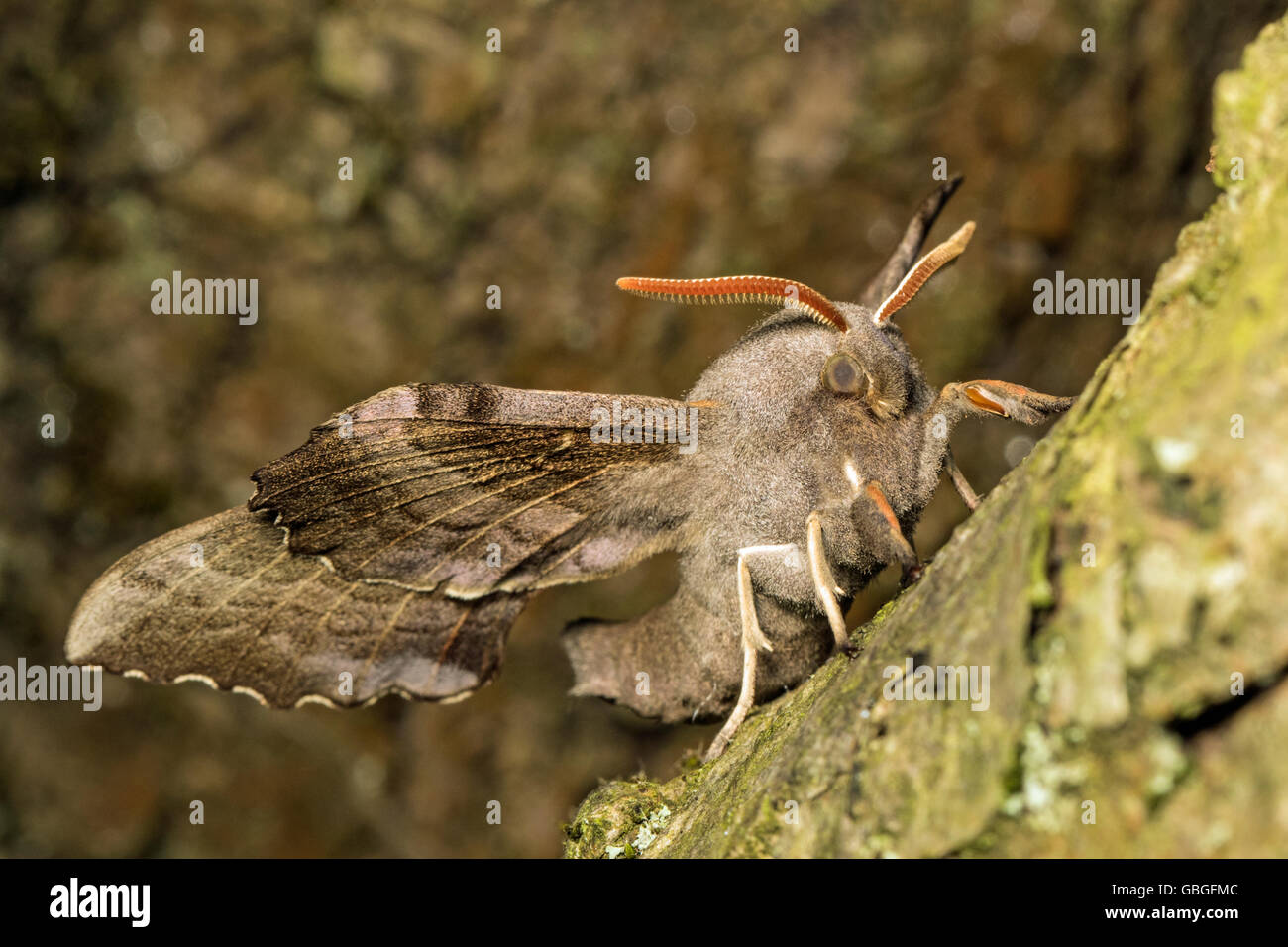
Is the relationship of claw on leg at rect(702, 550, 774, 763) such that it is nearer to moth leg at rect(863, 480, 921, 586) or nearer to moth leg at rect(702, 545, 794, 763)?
moth leg at rect(702, 545, 794, 763)

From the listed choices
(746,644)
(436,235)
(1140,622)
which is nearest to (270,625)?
(746,644)

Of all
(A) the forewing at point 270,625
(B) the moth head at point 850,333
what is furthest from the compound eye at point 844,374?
(A) the forewing at point 270,625

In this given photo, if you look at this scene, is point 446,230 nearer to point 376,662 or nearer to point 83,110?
point 83,110

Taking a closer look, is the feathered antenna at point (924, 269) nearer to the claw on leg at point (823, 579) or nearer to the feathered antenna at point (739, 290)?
the feathered antenna at point (739, 290)

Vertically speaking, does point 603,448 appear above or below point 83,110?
below

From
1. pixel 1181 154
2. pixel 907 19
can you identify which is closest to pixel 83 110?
pixel 907 19

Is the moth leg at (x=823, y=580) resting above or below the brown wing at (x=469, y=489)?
below
